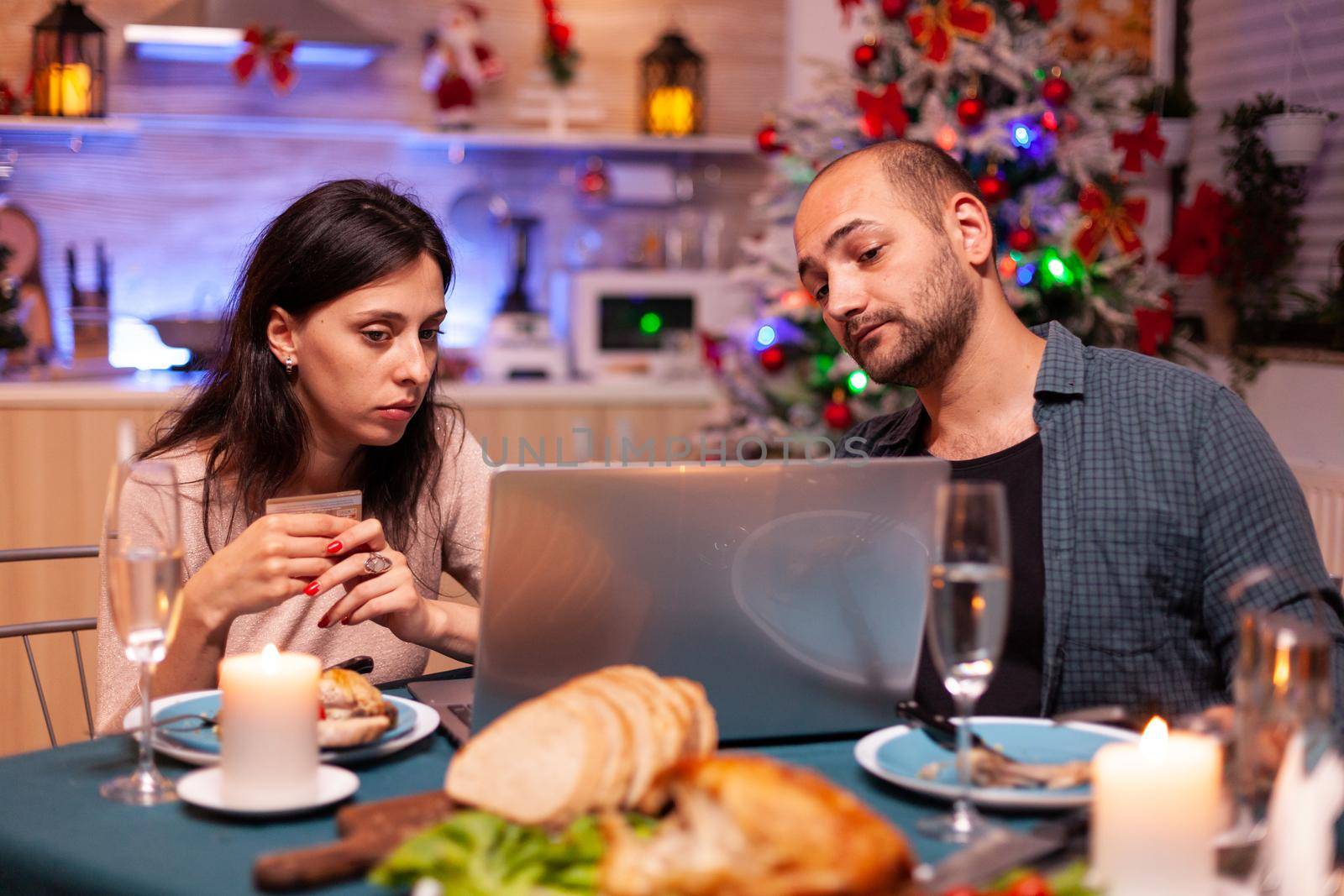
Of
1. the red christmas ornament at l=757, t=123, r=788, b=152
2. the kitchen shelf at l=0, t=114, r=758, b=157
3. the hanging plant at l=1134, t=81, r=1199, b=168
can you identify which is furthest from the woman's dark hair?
the hanging plant at l=1134, t=81, r=1199, b=168

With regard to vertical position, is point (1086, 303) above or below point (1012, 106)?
below

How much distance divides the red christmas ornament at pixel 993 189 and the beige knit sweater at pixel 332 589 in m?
1.73

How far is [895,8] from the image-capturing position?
11.1 feet

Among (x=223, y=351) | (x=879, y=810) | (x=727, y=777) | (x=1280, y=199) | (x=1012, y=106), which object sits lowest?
(x=879, y=810)

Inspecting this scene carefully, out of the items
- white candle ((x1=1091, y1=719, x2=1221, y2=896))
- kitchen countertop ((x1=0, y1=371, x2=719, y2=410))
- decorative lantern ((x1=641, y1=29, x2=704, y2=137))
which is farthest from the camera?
decorative lantern ((x1=641, y1=29, x2=704, y2=137))

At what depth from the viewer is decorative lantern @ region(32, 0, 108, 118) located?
3.82 m

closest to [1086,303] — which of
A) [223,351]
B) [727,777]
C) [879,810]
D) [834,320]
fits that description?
[834,320]

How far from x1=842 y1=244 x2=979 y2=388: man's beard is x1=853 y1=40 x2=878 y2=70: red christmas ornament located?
1.87 meters

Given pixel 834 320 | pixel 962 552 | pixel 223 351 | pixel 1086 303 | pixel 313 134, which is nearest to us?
pixel 962 552

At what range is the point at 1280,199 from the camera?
3449 millimetres

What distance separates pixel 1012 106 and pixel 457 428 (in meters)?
2.02

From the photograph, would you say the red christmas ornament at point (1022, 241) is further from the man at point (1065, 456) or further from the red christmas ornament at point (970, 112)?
the man at point (1065, 456)

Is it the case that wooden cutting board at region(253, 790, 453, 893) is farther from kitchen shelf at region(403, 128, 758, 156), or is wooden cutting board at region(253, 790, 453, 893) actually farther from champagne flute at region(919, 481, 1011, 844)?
kitchen shelf at region(403, 128, 758, 156)

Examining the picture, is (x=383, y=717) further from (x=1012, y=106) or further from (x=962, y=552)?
(x=1012, y=106)
